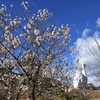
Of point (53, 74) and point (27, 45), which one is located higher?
point (27, 45)

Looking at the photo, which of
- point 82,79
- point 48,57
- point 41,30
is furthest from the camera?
point 82,79

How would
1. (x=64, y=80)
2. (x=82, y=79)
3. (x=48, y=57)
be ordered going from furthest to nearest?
1. (x=82, y=79)
2. (x=64, y=80)
3. (x=48, y=57)

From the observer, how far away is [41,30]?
496 centimetres

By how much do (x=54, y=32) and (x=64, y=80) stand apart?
2139mm

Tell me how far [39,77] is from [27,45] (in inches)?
52.3

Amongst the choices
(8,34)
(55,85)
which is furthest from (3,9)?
(55,85)

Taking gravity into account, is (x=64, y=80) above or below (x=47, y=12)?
below

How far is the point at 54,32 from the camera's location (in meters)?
5.11

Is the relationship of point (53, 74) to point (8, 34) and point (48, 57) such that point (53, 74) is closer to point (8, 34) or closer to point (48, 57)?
point (48, 57)

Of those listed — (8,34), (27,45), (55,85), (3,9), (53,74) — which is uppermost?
(3,9)

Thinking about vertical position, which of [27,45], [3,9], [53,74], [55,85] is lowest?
[55,85]

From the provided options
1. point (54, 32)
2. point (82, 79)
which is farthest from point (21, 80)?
point (82, 79)

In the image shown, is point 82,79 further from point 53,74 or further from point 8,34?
point 8,34

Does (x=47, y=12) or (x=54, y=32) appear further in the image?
(x=47, y=12)
